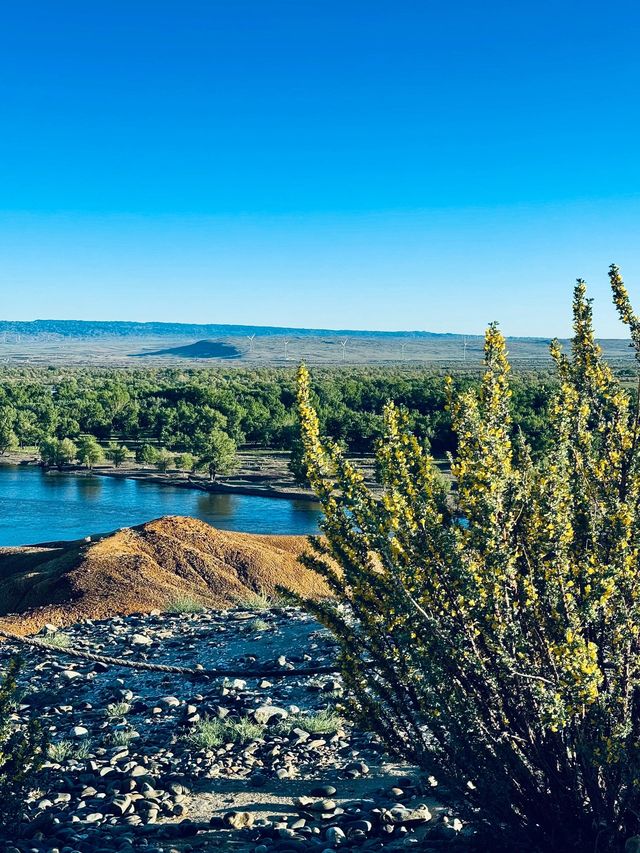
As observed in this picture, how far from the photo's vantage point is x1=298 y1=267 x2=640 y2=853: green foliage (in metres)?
4.28

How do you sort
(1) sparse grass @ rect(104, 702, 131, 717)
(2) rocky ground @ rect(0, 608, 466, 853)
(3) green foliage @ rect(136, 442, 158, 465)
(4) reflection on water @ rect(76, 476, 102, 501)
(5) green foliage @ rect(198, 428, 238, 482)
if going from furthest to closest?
1. (3) green foliage @ rect(136, 442, 158, 465)
2. (5) green foliage @ rect(198, 428, 238, 482)
3. (4) reflection on water @ rect(76, 476, 102, 501)
4. (1) sparse grass @ rect(104, 702, 131, 717)
5. (2) rocky ground @ rect(0, 608, 466, 853)

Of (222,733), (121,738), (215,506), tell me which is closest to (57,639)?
(121,738)

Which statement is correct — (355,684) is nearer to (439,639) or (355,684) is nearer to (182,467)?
(439,639)

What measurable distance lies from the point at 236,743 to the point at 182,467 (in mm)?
50095

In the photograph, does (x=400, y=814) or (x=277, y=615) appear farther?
(x=277, y=615)

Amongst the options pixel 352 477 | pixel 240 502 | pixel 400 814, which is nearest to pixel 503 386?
pixel 352 477

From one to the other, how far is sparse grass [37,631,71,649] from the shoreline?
35.8 meters

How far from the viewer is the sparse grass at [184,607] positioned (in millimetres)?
14156

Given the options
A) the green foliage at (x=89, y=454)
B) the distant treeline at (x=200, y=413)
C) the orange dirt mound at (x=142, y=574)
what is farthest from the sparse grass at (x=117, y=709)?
the green foliage at (x=89, y=454)

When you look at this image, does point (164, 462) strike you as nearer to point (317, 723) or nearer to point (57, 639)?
point (57, 639)

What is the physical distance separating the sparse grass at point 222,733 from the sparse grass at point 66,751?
3.18ft

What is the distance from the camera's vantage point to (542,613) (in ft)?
14.6

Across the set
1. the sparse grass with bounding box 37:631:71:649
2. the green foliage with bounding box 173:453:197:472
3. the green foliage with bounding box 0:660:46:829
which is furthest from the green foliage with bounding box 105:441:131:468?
the green foliage with bounding box 0:660:46:829

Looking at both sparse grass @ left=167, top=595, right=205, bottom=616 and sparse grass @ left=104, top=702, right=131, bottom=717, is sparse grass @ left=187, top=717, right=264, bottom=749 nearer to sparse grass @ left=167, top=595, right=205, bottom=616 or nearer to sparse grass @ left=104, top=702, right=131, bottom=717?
sparse grass @ left=104, top=702, right=131, bottom=717
